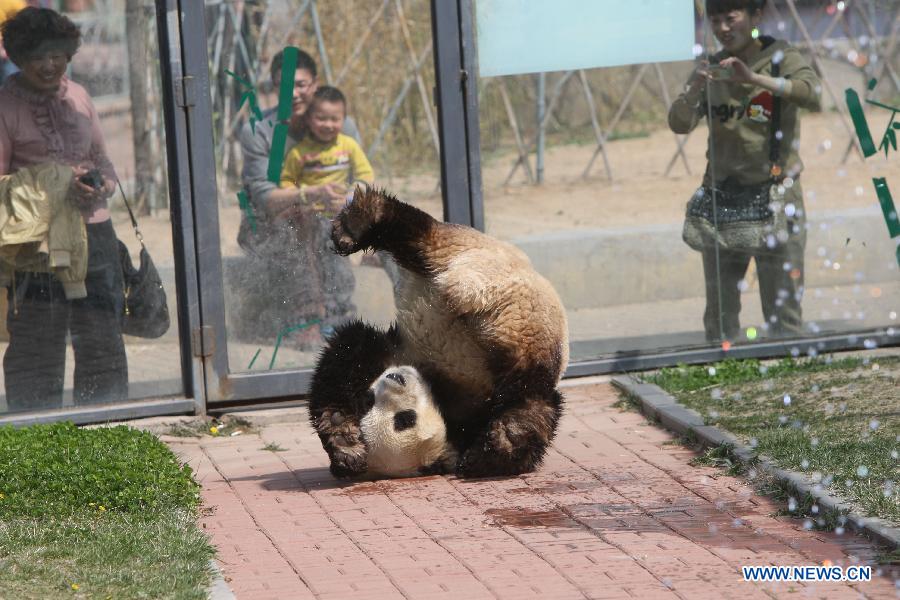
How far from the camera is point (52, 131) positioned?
737 cm

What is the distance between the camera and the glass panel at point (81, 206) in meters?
7.34

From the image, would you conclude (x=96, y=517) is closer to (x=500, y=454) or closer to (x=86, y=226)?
(x=500, y=454)

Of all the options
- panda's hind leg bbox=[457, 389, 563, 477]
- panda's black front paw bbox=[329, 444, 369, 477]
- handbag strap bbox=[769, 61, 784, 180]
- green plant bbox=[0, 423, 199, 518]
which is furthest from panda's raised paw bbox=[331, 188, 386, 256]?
handbag strap bbox=[769, 61, 784, 180]

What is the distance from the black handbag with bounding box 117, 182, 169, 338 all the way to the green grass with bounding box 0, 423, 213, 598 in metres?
1.37

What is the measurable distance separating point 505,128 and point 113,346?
2.82m

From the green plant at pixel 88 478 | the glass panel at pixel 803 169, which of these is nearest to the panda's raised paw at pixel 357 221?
the green plant at pixel 88 478

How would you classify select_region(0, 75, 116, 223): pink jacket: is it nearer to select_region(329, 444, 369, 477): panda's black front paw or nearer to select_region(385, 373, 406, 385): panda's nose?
select_region(329, 444, 369, 477): panda's black front paw

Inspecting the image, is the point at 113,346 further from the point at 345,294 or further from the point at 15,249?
the point at 345,294

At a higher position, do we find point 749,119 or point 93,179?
point 749,119

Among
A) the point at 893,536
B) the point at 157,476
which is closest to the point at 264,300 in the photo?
the point at 157,476

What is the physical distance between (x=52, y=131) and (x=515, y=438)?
11.5ft

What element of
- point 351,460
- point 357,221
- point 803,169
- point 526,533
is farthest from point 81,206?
point 803,169

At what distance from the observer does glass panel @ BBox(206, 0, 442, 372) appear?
25.2 ft

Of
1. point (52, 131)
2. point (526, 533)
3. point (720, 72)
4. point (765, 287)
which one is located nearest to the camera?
point (526, 533)
